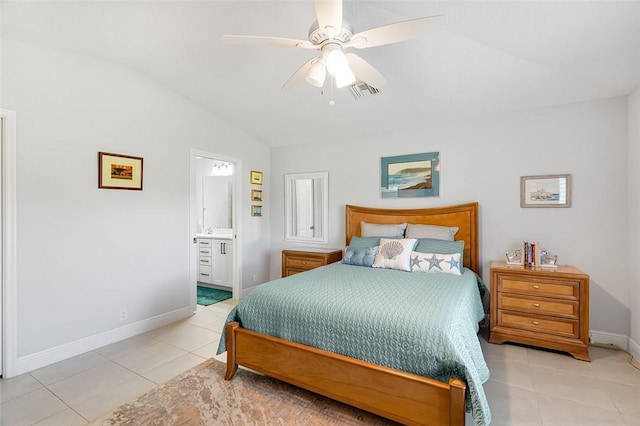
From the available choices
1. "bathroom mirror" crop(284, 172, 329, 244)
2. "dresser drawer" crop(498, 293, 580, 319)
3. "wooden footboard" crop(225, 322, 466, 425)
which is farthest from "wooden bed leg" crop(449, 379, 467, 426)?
"bathroom mirror" crop(284, 172, 329, 244)

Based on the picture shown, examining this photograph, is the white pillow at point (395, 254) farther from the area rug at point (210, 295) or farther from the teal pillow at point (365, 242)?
the area rug at point (210, 295)

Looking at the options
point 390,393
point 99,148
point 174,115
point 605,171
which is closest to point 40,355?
point 99,148

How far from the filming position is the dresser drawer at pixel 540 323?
9.01 feet

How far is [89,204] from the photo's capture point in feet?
9.70

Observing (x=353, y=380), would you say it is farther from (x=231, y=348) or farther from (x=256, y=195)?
(x=256, y=195)

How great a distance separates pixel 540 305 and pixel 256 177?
390 centimetres

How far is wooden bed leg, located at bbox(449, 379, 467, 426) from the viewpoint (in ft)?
4.99

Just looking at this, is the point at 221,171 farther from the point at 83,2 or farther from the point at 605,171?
the point at 605,171

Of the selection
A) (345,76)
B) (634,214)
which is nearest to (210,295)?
(345,76)

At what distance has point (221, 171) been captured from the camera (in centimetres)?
589

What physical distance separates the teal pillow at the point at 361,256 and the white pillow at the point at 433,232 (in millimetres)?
497

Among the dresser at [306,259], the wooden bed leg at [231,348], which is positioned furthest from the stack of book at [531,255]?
the wooden bed leg at [231,348]

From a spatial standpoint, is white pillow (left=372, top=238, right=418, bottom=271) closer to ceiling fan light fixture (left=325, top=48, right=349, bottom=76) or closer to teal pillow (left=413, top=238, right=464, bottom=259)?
teal pillow (left=413, top=238, right=464, bottom=259)

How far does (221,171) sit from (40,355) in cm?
386
